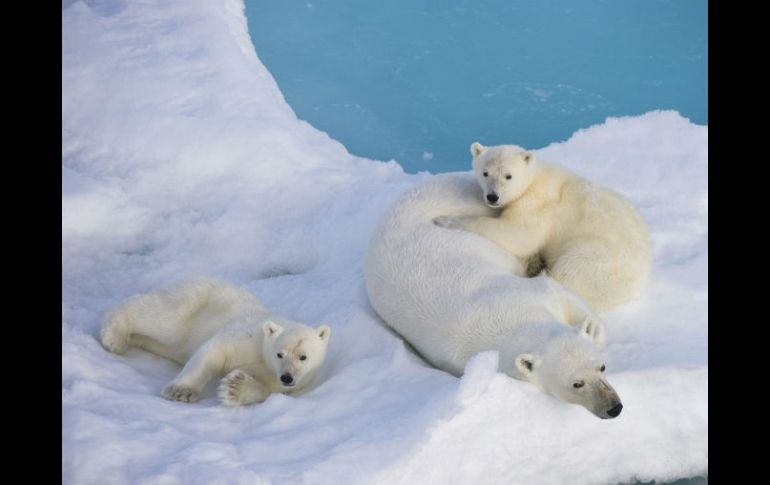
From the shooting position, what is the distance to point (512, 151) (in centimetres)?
470

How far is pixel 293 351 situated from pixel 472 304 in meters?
0.80

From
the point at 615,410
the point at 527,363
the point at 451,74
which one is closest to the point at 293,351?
the point at 527,363

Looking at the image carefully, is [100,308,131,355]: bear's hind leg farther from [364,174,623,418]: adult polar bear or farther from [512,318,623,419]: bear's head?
[512,318,623,419]: bear's head

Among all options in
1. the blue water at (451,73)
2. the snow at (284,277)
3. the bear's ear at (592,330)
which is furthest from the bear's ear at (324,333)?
the blue water at (451,73)

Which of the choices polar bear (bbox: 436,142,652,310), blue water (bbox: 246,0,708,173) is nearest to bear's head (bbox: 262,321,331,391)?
polar bear (bbox: 436,142,652,310)

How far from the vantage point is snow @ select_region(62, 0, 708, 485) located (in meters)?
3.25

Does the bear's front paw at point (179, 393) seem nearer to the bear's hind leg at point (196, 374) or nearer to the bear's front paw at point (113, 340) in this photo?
the bear's hind leg at point (196, 374)

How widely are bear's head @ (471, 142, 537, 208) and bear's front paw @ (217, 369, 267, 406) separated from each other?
1568 mm

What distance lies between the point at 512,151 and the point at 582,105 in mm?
4855

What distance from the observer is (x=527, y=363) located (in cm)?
360

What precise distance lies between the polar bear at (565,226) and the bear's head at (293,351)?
990mm

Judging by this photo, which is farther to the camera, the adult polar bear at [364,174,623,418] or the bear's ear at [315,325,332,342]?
the bear's ear at [315,325,332,342]
